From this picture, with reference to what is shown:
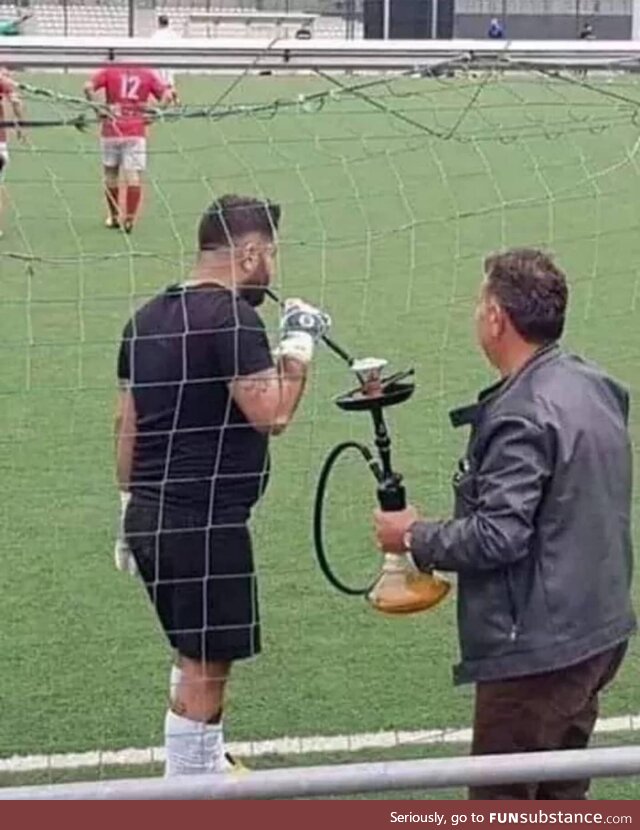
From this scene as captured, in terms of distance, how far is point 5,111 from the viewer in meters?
12.6

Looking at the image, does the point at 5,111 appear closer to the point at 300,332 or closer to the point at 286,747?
the point at 286,747

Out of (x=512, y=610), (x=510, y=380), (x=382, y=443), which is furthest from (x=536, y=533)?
(x=382, y=443)

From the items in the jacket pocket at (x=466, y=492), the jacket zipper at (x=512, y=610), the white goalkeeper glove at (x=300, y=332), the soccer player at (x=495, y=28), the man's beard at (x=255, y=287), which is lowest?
the jacket zipper at (x=512, y=610)

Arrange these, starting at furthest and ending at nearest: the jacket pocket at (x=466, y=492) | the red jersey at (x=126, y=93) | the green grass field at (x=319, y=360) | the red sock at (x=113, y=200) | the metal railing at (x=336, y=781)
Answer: the red sock at (x=113, y=200) < the green grass field at (x=319, y=360) < the red jersey at (x=126, y=93) < the jacket pocket at (x=466, y=492) < the metal railing at (x=336, y=781)

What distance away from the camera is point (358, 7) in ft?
138

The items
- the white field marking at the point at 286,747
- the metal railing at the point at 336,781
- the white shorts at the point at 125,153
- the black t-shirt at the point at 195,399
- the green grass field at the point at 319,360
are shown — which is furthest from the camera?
the white shorts at the point at 125,153

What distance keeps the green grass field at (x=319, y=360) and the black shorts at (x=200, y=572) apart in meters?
0.77

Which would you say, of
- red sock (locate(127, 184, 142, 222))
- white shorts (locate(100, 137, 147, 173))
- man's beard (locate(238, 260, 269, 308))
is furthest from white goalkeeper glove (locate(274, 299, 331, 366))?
red sock (locate(127, 184, 142, 222))

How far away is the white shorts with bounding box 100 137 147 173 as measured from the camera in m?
11.9

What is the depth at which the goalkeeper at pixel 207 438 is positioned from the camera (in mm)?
4621

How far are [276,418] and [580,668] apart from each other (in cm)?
111

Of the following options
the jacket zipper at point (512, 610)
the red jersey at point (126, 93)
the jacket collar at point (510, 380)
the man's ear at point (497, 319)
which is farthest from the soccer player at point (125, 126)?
the jacket zipper at point (512, 610)

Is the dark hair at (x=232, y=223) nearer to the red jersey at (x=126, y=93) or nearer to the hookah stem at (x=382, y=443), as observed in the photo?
the red jersey at (x=126, y=93)
